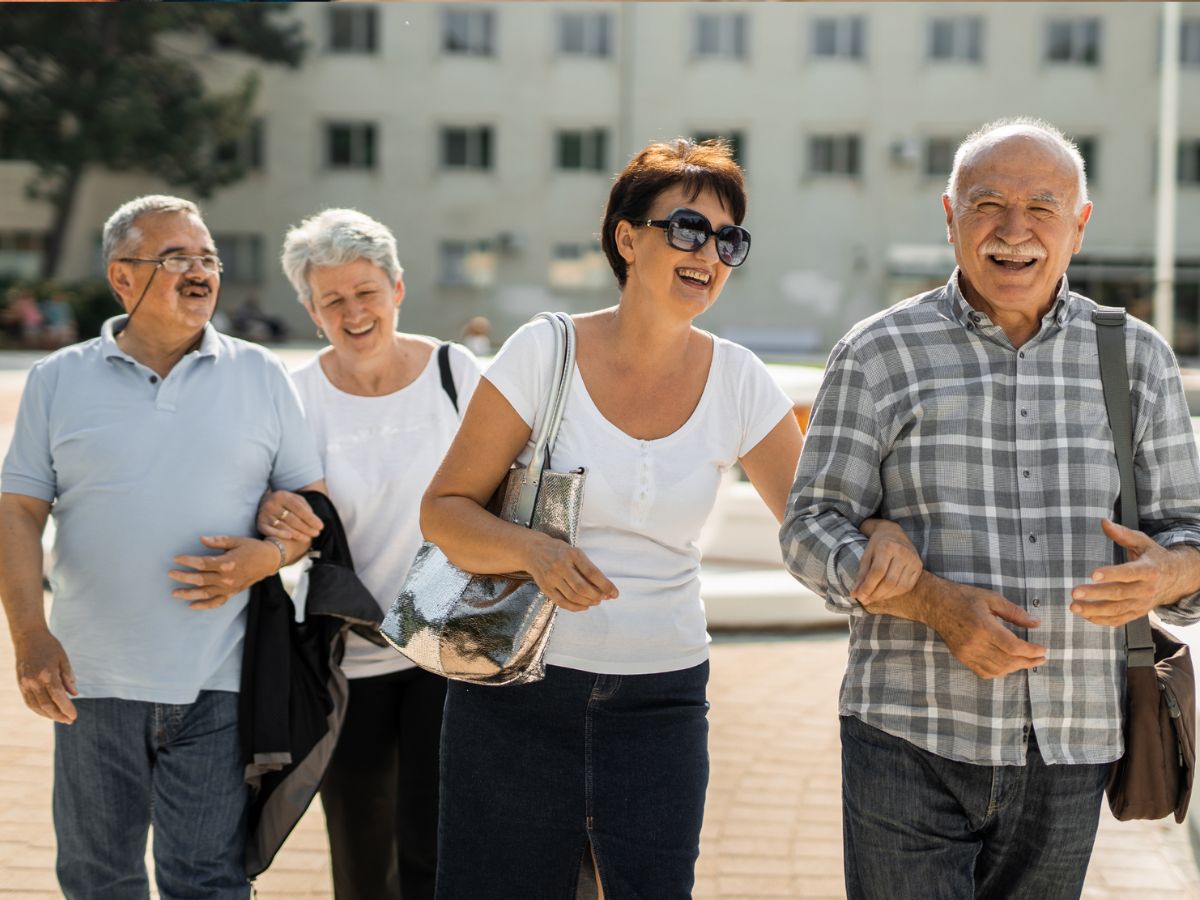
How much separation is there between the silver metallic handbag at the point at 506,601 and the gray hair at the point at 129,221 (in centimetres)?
115

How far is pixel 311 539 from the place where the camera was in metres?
3.47

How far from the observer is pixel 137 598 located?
10.6 ft

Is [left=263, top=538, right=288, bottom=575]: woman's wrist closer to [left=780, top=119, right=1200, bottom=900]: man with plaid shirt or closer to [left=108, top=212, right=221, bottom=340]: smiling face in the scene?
[left=108, top=212, right=221, bottom=340]: smiling face

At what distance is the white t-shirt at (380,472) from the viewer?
3.75m

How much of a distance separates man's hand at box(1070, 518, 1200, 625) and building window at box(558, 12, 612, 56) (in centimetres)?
4007

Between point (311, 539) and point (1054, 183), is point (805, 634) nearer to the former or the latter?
point (311, 539)

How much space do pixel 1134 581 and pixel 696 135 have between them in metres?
39.5

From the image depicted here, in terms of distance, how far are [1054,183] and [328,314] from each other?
207 cm

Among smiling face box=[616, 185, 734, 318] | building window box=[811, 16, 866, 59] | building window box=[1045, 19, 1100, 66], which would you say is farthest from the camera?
building window box=[811, 16, 866, 59]

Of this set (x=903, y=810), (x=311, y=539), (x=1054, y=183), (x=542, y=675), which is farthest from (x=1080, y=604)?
(x=311, y=539)

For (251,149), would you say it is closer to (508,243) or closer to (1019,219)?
(508,243)

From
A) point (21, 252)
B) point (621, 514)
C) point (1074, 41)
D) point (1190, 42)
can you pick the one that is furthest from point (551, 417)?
point (21, 252)

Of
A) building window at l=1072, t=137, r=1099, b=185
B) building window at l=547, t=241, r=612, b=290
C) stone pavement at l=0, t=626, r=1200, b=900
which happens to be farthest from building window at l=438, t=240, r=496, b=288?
stone pavement at l=0, t=626, r=1200, b=900

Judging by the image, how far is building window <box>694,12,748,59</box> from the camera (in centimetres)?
4031
